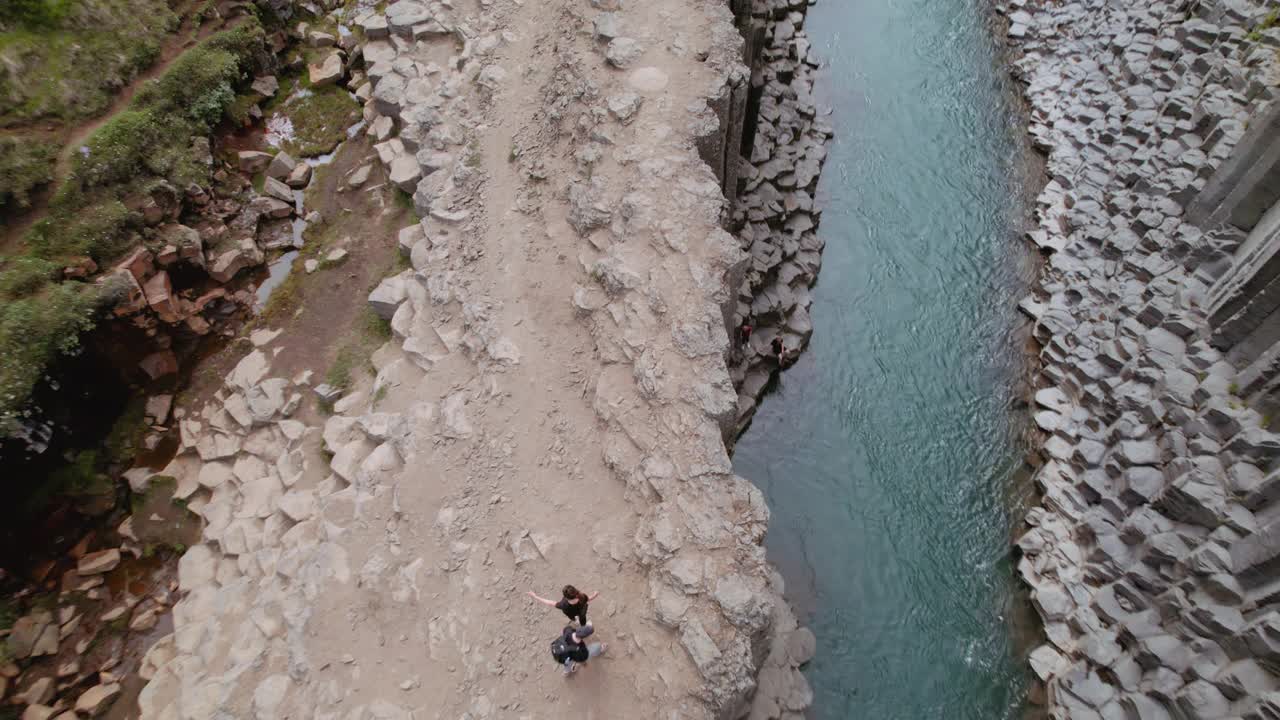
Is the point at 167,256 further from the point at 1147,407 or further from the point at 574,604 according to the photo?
the point at 1147,407

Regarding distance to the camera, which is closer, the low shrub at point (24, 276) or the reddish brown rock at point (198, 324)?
the low shrub at point (24, 276)

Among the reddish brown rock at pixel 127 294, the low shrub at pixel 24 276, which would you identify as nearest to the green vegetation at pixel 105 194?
the low shrub at pixel 24 276

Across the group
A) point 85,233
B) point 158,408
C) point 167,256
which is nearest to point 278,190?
point 167,256

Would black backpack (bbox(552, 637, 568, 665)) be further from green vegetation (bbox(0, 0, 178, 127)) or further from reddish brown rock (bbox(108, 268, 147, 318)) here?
green vegetation (bbox(0, 0, 178, 127))

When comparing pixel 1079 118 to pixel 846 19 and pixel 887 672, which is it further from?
pixel 887 672

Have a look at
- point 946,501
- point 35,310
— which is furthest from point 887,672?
point 35,310

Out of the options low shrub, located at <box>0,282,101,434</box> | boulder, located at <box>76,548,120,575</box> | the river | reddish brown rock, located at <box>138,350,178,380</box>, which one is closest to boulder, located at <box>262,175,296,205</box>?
reddish brown rock, located at <box>138,350,178,380</box>

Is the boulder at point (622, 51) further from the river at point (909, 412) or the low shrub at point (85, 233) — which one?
the low shrub at point (85, 233)
